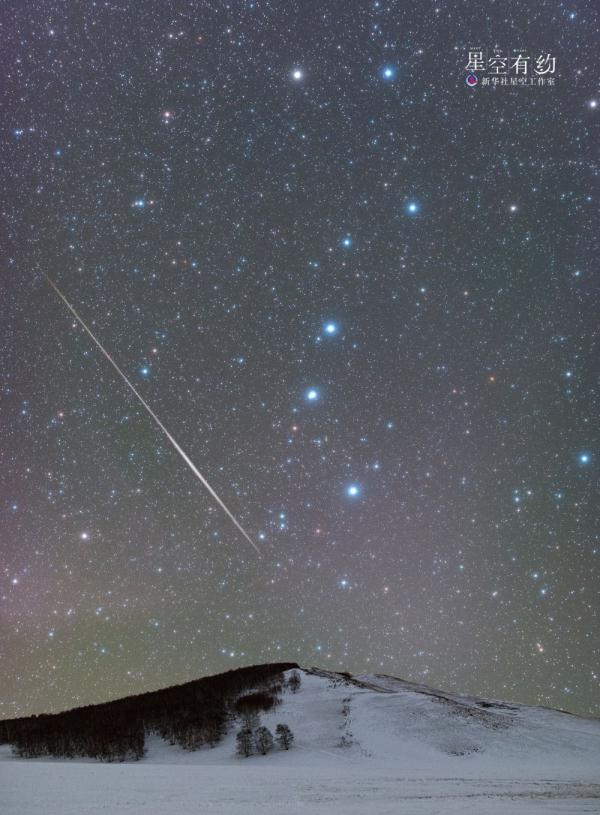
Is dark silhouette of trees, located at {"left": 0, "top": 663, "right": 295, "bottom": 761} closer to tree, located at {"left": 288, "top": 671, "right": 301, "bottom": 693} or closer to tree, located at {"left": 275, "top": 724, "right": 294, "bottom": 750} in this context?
tree, located at {"left": 288, "top": 671, "right": 301, "bottom": 693}

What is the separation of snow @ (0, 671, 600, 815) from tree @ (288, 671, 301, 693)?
1862mm

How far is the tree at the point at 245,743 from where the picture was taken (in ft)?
214

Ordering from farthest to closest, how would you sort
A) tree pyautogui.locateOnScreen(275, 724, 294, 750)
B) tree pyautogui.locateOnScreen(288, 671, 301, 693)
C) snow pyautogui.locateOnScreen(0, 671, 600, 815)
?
tree pyautogui.locateOnScreen(288, 671, 301, 693), tree pyautogui.locateOnScreen(275, 724, 294, 750), snow pyautogui.locateOnScreen(0, 671, 600, 815)

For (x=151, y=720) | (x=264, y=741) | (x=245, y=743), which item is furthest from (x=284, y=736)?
(x=151, y=720)


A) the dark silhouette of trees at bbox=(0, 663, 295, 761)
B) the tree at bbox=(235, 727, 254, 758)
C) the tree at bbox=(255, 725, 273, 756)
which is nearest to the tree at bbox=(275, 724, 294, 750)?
the tree at bbox=(255, 725, 273, 756)

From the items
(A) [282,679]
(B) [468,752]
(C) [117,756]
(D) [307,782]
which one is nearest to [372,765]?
(B) [468,752]

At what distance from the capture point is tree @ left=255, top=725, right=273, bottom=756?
2573 inches

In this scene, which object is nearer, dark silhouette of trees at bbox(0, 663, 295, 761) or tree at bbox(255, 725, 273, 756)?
tree at bbox(255, 725, 273, 756)

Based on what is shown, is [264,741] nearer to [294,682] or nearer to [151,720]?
[294,682]

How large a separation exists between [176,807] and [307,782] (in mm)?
14917

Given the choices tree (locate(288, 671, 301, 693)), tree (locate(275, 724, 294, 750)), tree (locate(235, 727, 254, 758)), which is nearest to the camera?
tree (locate(235, 727, 254, 758))

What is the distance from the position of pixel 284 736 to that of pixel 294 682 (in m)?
29.8

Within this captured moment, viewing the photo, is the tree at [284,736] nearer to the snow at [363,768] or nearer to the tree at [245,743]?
the snow at [363,768]

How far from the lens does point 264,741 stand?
218 feet
